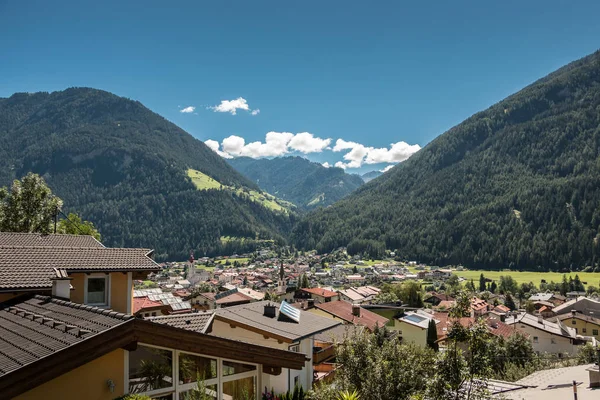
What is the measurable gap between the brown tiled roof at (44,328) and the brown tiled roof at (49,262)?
1.59m

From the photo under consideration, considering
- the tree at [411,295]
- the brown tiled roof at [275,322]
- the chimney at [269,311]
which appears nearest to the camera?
the brown tiled roof at [275,322]

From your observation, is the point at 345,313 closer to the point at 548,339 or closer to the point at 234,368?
the point at 548,339

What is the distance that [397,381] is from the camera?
1031cm

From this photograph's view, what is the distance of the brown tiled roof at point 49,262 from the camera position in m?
10.1

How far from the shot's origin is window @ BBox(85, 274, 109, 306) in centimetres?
1158

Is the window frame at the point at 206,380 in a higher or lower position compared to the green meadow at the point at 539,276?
higher

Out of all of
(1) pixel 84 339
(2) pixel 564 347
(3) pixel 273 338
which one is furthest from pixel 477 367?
(2) pixel 564 347

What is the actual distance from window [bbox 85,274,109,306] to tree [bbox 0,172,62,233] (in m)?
19.6

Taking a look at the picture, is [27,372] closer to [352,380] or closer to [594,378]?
[352,380]

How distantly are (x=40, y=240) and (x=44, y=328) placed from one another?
27.4 ft

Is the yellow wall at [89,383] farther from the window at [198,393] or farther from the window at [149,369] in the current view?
the window at [198,393]

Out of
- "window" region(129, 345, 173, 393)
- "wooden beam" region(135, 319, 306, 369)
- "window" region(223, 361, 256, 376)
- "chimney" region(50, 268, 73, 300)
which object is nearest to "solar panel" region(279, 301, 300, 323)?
"chimney" region(50, 268, 73, 300)

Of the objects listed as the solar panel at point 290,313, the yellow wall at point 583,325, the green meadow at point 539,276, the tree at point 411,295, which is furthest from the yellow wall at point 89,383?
the green meadow at point 539,276

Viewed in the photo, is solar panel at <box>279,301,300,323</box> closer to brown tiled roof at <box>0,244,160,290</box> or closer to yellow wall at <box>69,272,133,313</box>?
brown tiled roof at <box>0,244,160,290</box>
